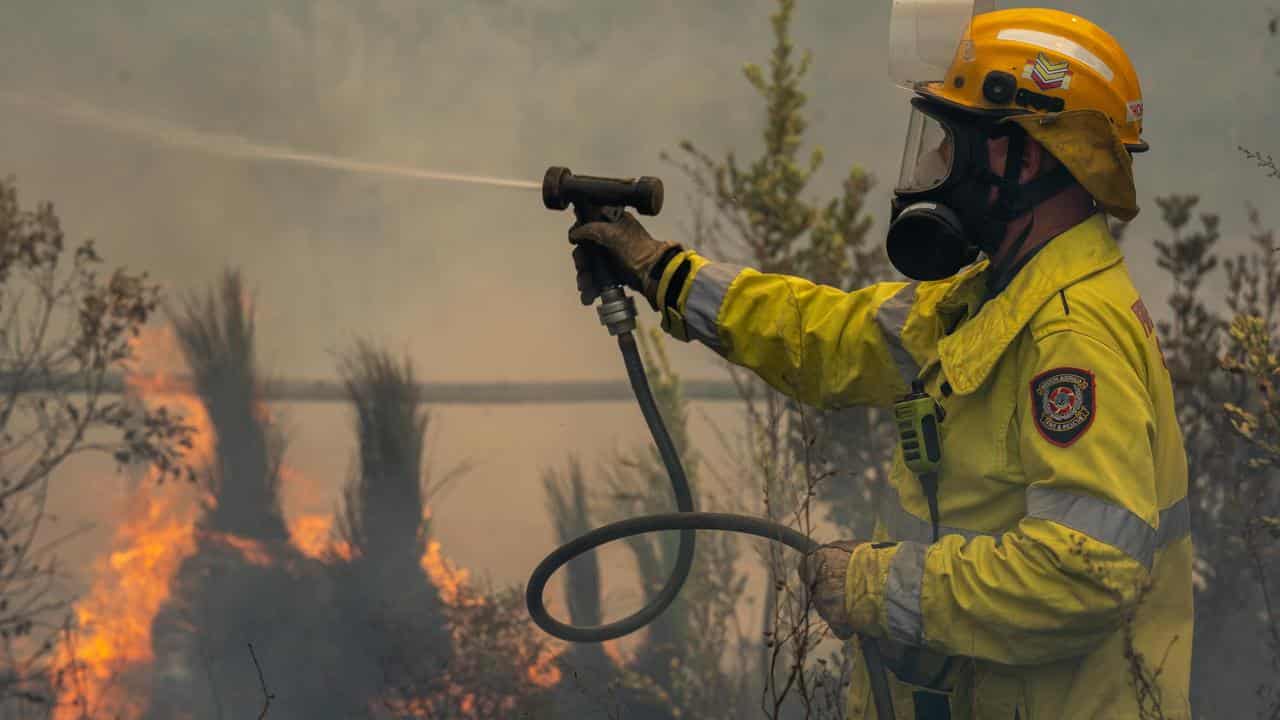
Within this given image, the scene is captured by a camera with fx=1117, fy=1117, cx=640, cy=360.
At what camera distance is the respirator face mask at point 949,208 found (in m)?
2.45

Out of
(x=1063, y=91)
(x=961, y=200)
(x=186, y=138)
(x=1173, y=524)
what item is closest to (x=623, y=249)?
(x=961, y=200)

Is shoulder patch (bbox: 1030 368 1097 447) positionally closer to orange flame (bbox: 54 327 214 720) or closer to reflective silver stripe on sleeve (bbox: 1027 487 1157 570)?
reflective silver stripe on sleeve (bbox: 1027 487 1157 570)

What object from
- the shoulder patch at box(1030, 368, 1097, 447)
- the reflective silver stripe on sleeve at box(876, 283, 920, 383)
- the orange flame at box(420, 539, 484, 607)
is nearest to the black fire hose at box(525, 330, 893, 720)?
the reflective silver stripe on sleeve at box(876, 283, 920, 383)

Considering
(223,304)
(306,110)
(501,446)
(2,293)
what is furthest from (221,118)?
(501,446)

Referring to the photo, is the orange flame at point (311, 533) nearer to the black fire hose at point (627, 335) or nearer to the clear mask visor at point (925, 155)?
the black fire hose at point (627, 335)

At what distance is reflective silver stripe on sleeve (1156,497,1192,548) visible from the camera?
230cm

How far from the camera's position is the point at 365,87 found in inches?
283

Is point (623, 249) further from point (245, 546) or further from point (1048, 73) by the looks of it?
point (245, 546)

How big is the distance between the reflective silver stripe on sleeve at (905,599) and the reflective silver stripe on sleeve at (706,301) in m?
0.77

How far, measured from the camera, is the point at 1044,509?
2135 mm

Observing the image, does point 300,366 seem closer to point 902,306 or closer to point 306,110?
point 306,110

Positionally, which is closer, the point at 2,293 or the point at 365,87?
the point at 2,293

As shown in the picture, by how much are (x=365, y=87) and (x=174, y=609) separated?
11.1 feet

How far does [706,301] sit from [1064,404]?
916 millimetres
